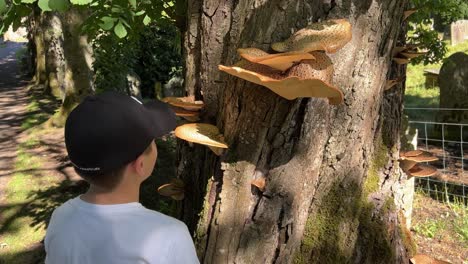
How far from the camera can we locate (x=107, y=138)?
1.72 m

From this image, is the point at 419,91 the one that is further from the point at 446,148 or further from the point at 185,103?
the point at 185,103

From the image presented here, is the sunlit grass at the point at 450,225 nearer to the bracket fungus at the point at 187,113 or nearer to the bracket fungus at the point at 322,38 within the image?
the bracket fungus at the point at 187,113

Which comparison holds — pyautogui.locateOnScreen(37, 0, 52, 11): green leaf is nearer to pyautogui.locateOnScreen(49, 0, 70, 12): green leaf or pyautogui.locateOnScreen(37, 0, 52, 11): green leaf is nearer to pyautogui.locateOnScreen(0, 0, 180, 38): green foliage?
pyautogui.locateOnScreen(49, 0, 70, 12): green leaf

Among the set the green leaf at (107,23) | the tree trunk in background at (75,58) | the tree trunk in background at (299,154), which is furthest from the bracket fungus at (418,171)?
the tree trunk in background at (75,58)

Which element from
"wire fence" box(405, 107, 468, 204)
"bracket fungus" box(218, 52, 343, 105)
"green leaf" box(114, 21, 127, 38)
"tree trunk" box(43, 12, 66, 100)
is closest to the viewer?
"bracket fungus" box(218, 52, 343, 105)

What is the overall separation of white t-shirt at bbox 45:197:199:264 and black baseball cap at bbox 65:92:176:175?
0.59ft

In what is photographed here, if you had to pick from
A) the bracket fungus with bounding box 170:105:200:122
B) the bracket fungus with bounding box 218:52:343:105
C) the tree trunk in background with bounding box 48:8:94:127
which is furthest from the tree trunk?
the bracket fungus with bounding box 218:52:343:105

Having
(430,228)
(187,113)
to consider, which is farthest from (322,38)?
(430,228)

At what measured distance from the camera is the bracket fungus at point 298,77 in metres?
1.68

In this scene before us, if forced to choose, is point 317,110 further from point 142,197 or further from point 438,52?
point 438,52

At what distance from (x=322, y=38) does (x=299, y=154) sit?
69 centimetres

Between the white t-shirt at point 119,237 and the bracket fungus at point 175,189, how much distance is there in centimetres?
113

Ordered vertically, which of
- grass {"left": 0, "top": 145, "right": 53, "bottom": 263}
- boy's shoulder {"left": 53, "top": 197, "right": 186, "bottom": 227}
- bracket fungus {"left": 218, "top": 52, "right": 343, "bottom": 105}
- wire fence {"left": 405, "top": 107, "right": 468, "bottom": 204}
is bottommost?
grass {"left": 0, "top": 145, "right": 53, "bottom": 263}

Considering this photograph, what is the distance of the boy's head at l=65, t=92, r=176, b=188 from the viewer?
A: 1.72 metres
